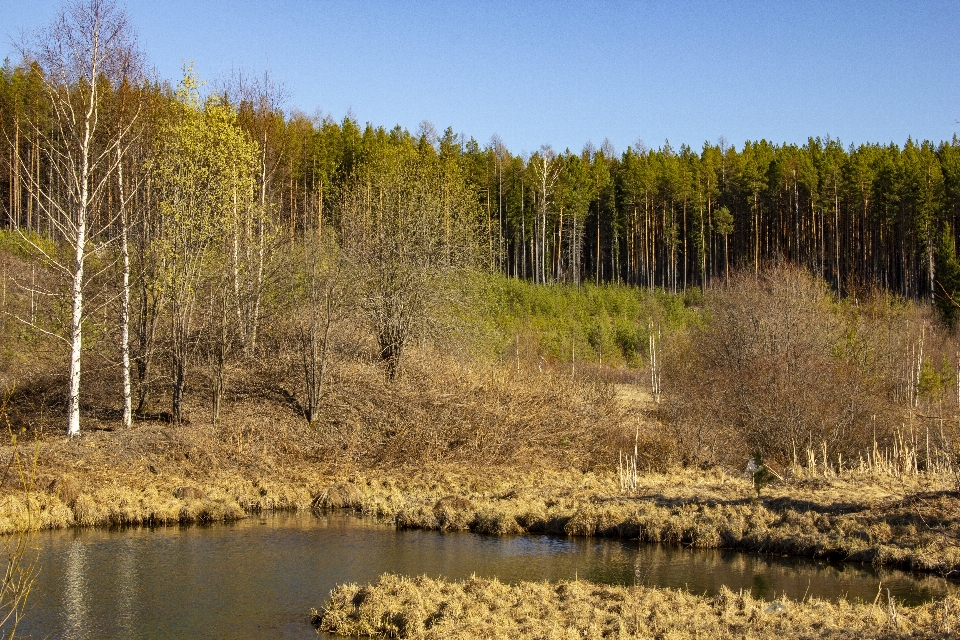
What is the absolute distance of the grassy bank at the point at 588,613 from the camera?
10.9 meters

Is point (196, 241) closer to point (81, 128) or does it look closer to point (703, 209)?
point (81, 128)

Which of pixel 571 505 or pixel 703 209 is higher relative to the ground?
pixel 703 209

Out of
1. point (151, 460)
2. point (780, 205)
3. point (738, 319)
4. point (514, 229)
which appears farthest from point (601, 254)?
point (151, 460)

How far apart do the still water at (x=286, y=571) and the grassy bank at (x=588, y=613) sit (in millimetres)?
1111

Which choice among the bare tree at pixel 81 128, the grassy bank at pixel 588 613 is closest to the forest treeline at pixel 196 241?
the bare tree at pixel 81 128

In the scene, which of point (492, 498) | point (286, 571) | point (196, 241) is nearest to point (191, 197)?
point (196, 241)

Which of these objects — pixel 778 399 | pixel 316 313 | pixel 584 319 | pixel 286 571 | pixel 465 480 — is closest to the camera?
pixel 286 571

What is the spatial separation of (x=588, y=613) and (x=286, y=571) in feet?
Answer: 19.7

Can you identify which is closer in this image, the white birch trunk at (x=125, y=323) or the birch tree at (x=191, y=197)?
the white birch trunk at (x=125, y=323)

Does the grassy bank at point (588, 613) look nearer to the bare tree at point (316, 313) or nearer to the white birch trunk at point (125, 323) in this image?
the white birch trunk at point (125, 323)

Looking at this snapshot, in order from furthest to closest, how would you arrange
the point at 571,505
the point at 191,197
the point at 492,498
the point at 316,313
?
1. the point at 316,313
2. the point at 191,197
3. the point at 492,498
4. the point at 571,505

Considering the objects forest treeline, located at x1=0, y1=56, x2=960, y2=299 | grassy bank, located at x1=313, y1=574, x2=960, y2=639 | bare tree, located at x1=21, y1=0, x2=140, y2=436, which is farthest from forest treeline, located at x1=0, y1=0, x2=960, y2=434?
forest treeline, located at x1=0, y1=56, x2=960, y2=299

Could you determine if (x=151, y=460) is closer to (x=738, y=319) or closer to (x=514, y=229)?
(x=738, y=319)

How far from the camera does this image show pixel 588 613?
38.8 feet
